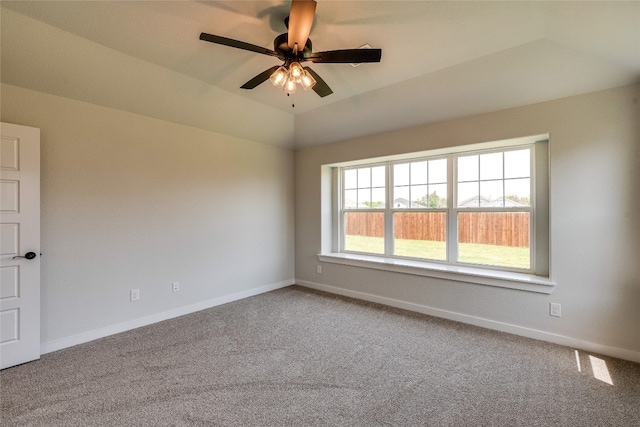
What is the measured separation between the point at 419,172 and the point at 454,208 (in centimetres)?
69

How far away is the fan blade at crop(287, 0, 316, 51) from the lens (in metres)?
1.52

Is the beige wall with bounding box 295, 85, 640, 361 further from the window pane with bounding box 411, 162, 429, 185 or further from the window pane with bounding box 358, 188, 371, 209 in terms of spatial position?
the window pane with bounding box 358, 188, 371, 209

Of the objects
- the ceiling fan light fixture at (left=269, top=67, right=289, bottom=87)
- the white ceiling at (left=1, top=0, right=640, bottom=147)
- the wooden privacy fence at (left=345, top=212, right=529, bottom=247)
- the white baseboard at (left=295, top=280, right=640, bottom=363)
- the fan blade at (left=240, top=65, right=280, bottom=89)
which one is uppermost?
the white ceiling at (left=1, top=0, right=640, bottom=147)

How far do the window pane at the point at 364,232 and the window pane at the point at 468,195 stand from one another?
44.6 inches

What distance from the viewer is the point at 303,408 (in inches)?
72.8

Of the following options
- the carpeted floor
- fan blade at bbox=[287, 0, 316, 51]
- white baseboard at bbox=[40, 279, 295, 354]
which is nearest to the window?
the carpeted floor

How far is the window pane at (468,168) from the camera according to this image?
354cm

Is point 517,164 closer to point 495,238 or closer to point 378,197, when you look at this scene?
point 495,238

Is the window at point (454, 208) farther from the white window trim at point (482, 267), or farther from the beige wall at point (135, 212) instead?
the beige wall at point (135, 212)

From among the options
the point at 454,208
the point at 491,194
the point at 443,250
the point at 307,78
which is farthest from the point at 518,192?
the point at 307,78

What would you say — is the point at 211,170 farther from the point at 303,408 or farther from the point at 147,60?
the point at 303,408

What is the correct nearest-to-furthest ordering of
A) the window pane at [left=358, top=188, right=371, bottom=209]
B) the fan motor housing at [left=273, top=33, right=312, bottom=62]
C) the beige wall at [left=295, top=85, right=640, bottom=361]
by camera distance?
the fan motor housing at [left=273, top=33, right=312, bottom=62] < the beige wall at [left=295, top=85, right=640, bottom=361] < the window pane at [left=358, top=188, right=371, bottom=209]

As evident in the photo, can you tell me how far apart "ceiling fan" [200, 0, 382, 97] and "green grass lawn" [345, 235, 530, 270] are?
267 cm

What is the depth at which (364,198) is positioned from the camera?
457 cm
